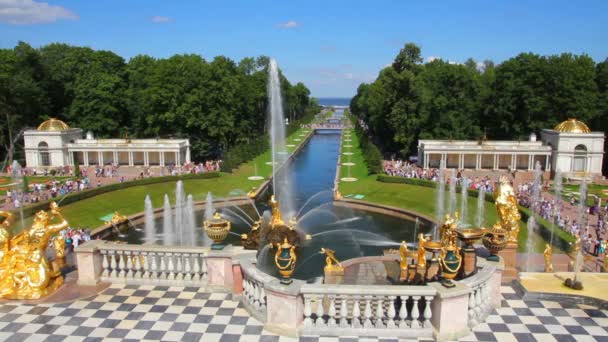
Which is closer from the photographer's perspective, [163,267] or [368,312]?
[368,312]

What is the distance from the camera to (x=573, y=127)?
61.0 m

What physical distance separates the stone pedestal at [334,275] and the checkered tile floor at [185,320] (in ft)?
18.4

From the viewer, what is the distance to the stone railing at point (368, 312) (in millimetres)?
11883

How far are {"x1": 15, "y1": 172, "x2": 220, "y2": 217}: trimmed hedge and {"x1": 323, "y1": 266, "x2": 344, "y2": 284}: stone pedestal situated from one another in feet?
96.9

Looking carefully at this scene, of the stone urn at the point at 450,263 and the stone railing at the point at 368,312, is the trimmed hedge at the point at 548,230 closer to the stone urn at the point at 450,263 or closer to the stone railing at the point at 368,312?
the stone urn at the point at 450,263

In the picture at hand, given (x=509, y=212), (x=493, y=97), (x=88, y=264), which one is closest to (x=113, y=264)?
(x=88, y=264)

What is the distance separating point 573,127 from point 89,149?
64.3 meters

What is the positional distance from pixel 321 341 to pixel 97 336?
5617mm

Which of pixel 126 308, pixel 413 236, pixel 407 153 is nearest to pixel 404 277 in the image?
pixel 126 308

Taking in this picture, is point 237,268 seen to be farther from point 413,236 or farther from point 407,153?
point 407,153

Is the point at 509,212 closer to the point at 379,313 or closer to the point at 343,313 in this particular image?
the point at 379,313

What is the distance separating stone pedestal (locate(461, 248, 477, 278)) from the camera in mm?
13984

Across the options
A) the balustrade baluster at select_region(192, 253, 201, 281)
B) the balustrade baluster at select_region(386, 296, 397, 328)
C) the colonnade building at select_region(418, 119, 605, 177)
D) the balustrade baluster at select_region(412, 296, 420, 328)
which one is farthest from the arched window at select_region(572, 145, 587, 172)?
the balustrade baluster at select_region(192, 253, 201, 281)

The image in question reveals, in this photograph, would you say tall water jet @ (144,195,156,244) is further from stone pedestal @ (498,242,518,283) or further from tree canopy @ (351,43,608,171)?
tree canopy @ (351,43,608,171)
